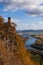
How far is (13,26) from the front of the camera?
3453cm

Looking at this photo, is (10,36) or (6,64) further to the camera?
(10,36)

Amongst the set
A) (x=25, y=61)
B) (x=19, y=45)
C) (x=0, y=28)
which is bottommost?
(x=25, y=61)

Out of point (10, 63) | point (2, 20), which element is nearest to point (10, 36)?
point (2, 20)

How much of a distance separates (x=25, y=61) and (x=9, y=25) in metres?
6.23

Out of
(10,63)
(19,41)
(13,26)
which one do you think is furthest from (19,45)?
(10,63)

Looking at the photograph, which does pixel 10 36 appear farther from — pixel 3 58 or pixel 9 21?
pixel 3 58

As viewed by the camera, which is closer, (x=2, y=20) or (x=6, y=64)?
(x=6, y=64)

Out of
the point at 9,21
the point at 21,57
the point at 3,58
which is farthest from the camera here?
the point at 9,21

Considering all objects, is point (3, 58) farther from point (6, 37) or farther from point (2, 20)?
point (2, 20)

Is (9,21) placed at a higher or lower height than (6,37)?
higher

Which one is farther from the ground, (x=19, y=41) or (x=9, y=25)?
(x=9, y=25)

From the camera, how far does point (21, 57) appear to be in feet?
105

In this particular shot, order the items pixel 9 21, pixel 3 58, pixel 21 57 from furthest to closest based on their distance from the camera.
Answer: pixel 9 21
pixel 21 57
pixel 3 58

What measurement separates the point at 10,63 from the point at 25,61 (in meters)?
7.70
